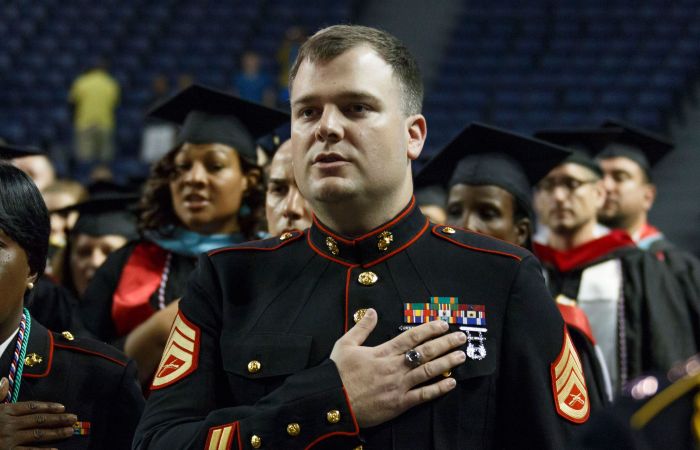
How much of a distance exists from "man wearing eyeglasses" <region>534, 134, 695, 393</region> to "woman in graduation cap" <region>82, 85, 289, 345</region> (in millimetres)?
1464

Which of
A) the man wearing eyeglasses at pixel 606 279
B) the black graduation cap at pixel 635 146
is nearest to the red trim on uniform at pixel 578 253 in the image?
the man wearing eyeglasses at pixel 606 279

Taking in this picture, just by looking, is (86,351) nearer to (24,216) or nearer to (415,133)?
(24,216)

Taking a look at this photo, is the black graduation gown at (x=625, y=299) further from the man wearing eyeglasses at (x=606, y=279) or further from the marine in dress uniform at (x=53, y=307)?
the marine in dress uniform at (x=53, y=307)

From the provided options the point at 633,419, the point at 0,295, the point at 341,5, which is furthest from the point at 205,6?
the point at 633,419

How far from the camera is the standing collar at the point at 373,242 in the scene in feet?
6.91

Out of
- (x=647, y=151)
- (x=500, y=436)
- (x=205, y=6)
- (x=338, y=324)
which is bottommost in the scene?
(x=500, y=436)

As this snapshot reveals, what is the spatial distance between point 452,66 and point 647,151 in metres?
7.70

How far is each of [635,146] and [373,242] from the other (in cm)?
405

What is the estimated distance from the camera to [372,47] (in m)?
2.05

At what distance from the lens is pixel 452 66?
527 inches

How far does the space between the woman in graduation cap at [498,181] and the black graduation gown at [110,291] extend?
102 cm

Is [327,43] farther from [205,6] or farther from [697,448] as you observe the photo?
[205,6]

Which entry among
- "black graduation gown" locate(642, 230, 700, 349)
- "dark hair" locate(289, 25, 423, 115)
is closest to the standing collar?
"dark hair" locate(289, 25, 423, 115)

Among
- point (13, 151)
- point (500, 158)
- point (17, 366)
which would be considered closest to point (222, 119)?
point (500, 158)
